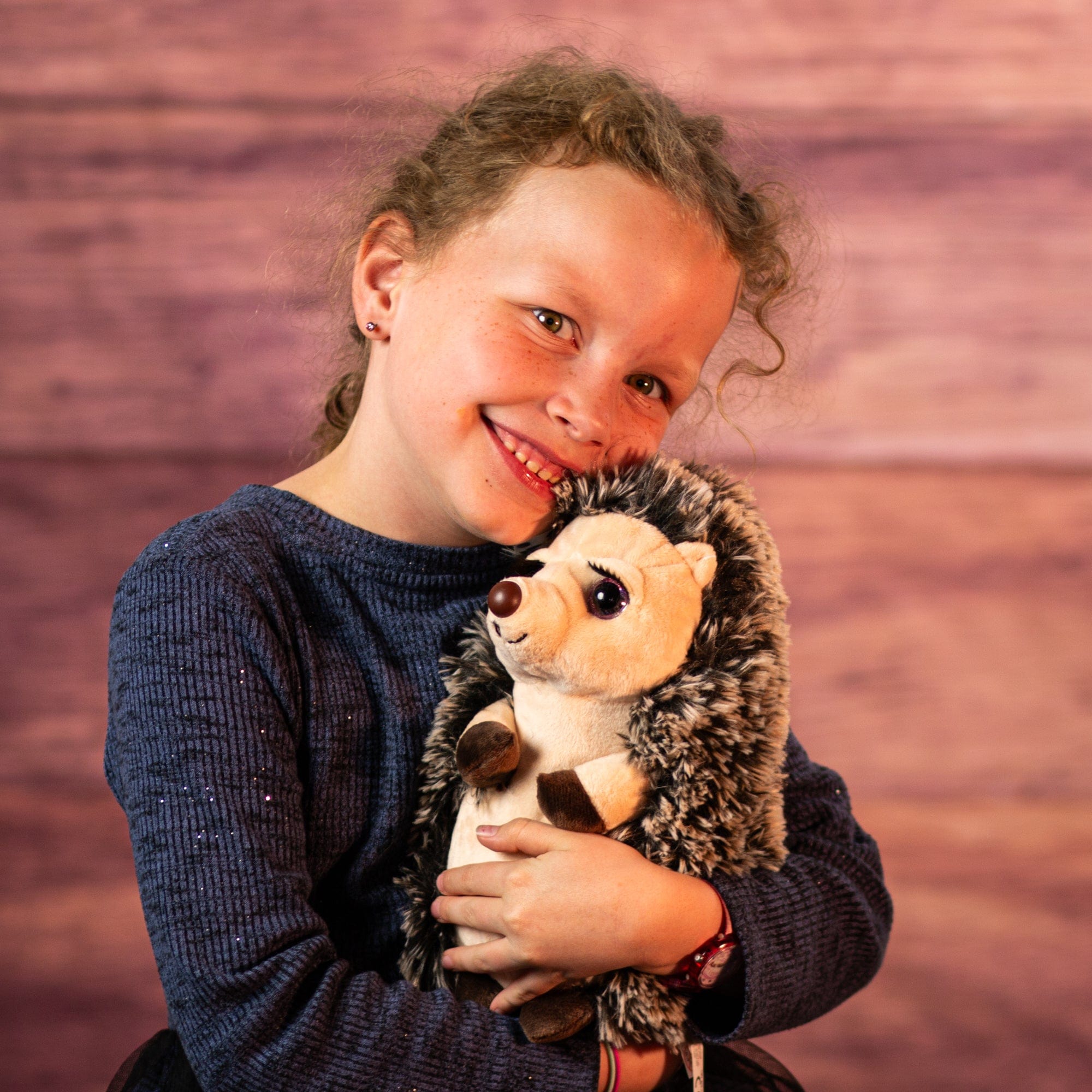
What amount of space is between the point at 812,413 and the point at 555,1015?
746 millimetres

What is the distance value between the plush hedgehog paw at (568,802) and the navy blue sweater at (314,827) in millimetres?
48

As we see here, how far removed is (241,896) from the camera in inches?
24.5

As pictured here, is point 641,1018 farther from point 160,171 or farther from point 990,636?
point 160,171

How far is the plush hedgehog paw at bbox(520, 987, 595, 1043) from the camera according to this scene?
0.64 meters

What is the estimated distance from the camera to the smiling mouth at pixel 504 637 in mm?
597

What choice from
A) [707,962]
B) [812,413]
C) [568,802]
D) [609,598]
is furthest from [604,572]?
[812,413]

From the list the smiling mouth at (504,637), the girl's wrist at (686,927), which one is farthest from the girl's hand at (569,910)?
the smiling mouth at (504,637)

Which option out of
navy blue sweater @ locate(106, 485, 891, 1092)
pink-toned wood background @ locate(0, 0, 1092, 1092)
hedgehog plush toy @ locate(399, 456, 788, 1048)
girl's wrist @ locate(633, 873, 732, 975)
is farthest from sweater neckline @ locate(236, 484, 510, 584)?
pink-toned wood background @ locate(0, 0, 1092, 1092)

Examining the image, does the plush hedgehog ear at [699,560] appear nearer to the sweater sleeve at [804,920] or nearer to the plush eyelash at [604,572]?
the plush eyelash at [604,572]

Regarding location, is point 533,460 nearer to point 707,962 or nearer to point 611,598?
point 611,598

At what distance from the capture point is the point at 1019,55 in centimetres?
122

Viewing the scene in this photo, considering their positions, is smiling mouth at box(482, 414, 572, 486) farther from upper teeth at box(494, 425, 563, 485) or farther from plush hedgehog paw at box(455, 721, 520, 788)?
plush hedgehog paw at box(455, 721, 520, 788)

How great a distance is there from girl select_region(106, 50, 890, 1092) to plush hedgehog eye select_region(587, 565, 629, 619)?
0.09 metres

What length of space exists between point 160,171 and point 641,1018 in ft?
2.99
